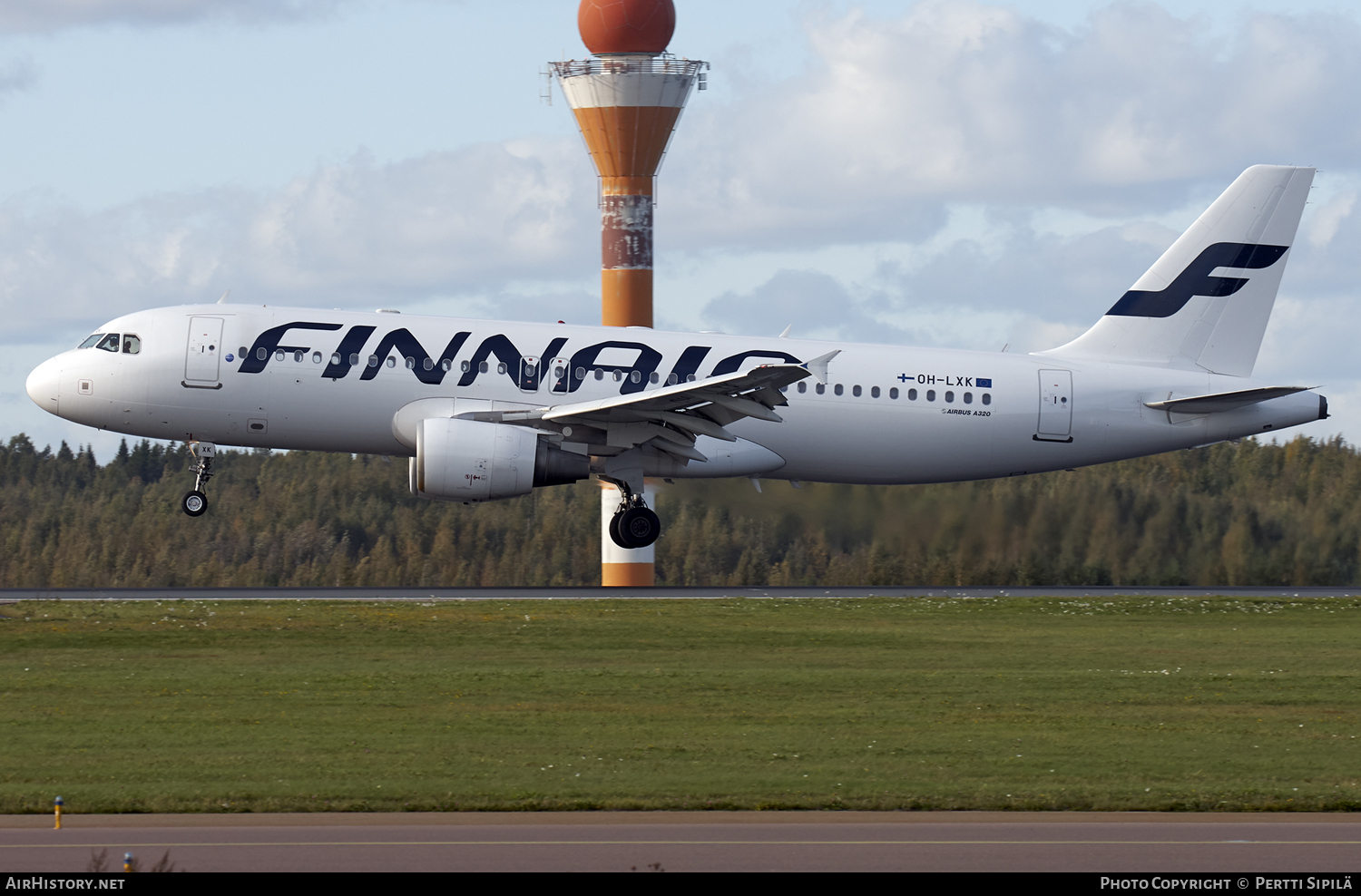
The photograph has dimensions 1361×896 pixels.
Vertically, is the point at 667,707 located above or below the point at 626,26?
below

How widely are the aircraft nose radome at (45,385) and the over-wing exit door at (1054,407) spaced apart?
20.4m

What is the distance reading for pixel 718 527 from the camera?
41.7 m

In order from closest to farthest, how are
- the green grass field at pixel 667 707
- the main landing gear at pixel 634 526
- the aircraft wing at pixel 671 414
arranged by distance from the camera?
1. the green grass field at pixel 667 707
2. the aircraft wing at pixel 671 414
3. the main landing gear at pixel 634 526

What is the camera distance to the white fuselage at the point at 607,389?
31656 mm

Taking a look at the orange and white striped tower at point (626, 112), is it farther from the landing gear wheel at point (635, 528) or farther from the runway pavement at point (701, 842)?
the runway pavement at point (701, 842)

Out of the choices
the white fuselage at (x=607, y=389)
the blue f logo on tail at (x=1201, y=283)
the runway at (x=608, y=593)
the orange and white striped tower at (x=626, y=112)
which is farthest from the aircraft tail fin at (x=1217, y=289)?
the orange and white striped tower at (x=626, y=112)

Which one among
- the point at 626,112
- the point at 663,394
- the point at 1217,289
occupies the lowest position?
the point at 663,394

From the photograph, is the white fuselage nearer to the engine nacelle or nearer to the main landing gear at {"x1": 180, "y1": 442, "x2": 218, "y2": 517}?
the main landing gear at {"x1": 180, "y1": 442, "x2": 218, "y2": 517}

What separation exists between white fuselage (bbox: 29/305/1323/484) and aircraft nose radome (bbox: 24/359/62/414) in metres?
0.04

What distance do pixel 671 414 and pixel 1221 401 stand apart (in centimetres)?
1216

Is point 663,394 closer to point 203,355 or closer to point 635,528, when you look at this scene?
point 635,528

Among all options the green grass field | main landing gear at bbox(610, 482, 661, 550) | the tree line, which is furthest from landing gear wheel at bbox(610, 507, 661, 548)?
the tree line

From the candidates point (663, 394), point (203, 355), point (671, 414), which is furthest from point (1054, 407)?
point (203, 355)
